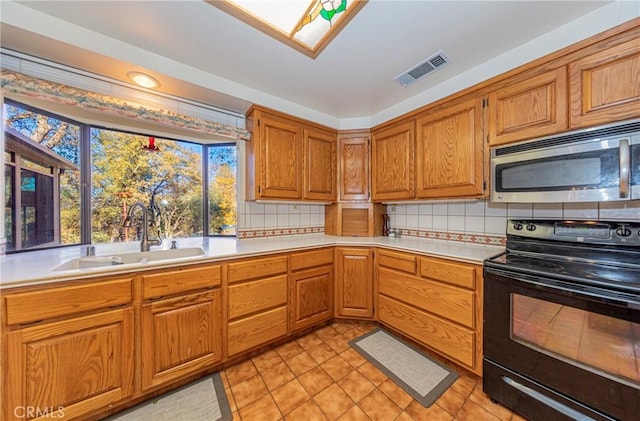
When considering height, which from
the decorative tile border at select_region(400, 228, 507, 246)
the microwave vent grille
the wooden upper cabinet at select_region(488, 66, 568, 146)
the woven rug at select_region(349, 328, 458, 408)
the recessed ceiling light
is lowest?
the woven rug at select_region(349, 328, 458, 408)

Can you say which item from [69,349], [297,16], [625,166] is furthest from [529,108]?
[69,349]

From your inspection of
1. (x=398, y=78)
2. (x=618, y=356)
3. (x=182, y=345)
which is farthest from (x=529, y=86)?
(x=182, y=345)

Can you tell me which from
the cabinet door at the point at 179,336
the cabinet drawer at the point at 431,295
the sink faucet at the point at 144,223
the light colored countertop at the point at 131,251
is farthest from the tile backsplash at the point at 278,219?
the cabinet drawer at the point at 431,295

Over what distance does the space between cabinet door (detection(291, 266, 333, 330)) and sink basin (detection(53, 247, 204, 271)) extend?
2.75 feet

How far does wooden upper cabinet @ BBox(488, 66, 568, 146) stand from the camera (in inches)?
53.1

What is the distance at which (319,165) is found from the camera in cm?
241

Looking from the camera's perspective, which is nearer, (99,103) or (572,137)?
(572,137)

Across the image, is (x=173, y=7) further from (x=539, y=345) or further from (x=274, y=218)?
(x=539, y=345)

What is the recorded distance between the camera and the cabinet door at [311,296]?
1.98 meters

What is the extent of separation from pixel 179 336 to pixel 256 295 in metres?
0.53

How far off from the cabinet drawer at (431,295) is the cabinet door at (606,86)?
1.22 meters

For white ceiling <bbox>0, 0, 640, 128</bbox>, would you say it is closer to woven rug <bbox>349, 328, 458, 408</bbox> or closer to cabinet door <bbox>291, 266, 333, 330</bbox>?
cabinet door <bbox>291, 266, 333, 330</bbox>

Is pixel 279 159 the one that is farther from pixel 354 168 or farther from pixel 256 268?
pixel 256 268

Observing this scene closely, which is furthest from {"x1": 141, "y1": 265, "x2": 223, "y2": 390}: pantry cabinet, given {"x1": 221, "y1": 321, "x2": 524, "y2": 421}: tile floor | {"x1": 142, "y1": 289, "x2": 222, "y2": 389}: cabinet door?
{"x1": 221, "y1": 321, "x2": 524, "y2": 421}: tile floor
